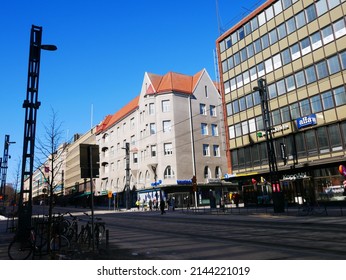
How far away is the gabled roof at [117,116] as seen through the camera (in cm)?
6550

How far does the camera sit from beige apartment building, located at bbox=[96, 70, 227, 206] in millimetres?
52219

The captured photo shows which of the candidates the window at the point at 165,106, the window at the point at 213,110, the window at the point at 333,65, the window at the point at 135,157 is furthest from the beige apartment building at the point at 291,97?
the window at the point at 135,157

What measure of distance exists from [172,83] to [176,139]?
10197mm

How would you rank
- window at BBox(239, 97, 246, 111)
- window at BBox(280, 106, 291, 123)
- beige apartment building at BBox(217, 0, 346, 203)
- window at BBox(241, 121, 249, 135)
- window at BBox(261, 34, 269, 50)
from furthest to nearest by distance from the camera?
window at BBox(239, 97, 246, 111) → window at BBox(241, 121, 249, 135) → window at BBox(261, 34, 269, 50) → window at BBox(280, 106, 291, 123) → beige apartment building at BBox(217, 0, 346, 203)

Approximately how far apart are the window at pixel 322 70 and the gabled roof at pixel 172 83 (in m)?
28.0

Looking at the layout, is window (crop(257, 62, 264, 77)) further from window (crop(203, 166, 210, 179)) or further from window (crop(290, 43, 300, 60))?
window (crop(203, 166, 210, 179))

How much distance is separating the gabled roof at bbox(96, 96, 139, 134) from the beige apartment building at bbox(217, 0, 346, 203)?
27.6 m

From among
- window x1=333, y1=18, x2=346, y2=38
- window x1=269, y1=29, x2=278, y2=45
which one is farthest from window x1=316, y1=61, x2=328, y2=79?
window x1=269, y1=29, x2=278, y2=45

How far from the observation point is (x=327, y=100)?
29.2m

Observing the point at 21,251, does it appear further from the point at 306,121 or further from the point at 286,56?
the point at 286,56

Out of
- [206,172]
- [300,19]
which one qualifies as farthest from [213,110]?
[300,19]

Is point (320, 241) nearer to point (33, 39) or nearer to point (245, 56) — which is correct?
point (33, 39)

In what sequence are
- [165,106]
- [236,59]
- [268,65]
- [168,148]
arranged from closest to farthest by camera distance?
[268,65] < [236,59] < [168,148] < [165,106]

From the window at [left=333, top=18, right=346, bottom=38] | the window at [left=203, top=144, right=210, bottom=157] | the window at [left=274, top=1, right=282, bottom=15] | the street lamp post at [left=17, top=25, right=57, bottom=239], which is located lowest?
the street lamp post at [left=17, top=25, right=57, bottom=239]
